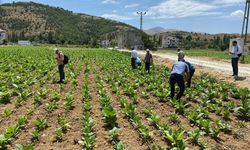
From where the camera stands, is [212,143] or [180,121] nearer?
[212,143]

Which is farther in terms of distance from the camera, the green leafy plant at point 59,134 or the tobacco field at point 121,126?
the green leafy plant at point 59,134

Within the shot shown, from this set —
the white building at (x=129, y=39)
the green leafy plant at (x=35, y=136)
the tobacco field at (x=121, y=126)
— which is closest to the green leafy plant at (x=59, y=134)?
the tobacco field at (x=121, y=126)

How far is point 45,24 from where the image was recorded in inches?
5502

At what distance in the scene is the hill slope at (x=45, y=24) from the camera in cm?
13095

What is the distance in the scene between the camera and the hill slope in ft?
430

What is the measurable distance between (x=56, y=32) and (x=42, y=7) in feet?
195

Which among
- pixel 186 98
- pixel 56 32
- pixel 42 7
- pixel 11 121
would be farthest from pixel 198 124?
pixel 42 7

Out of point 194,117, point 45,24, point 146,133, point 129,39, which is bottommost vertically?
point 146,133

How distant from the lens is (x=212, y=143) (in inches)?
166

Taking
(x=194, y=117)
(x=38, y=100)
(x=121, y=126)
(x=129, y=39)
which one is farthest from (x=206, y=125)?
(x=129, y=39)

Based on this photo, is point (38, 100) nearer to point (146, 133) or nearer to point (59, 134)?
point (59, 134)

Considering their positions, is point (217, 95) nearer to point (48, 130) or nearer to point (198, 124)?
point (198, 124)

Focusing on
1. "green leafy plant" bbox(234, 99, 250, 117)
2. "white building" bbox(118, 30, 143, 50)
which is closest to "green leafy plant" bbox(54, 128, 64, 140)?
"green leafy plant" bbox(234, 99, 250, 117)

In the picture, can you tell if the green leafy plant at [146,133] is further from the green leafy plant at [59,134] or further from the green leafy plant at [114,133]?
the green leafy plant at [59,134]
